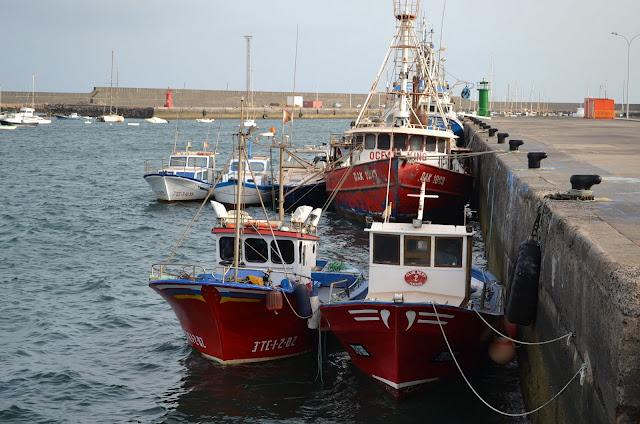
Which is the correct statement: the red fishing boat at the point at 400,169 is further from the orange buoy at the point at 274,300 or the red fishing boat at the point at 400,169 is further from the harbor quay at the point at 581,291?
the orange buoy at the point at 274,300

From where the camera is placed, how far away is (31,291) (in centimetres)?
2080

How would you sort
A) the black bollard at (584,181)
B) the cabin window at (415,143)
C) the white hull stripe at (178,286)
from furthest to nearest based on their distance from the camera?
the cabin window at (415,143) < the white hull stripe at (178,286) < the black bollard at (584,181)

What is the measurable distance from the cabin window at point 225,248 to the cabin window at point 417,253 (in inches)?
135

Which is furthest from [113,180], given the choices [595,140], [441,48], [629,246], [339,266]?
[629,246]

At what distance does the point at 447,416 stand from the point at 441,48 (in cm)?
4464

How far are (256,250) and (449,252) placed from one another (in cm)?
357

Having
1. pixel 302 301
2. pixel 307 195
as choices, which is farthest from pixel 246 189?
pixel 302 301

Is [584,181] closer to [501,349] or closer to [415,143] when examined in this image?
[501,349]

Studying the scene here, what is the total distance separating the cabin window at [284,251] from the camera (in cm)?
1563

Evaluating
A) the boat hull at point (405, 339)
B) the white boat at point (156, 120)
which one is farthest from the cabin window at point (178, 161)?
the white boat at point (156, 120)

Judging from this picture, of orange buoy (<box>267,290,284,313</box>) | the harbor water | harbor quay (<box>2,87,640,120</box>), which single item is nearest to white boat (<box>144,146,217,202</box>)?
the harbor water

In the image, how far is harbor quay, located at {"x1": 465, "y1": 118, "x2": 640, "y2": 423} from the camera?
714 cm

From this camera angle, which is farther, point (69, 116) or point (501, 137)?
point (69, 116)

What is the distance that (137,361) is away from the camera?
51.8 ft
